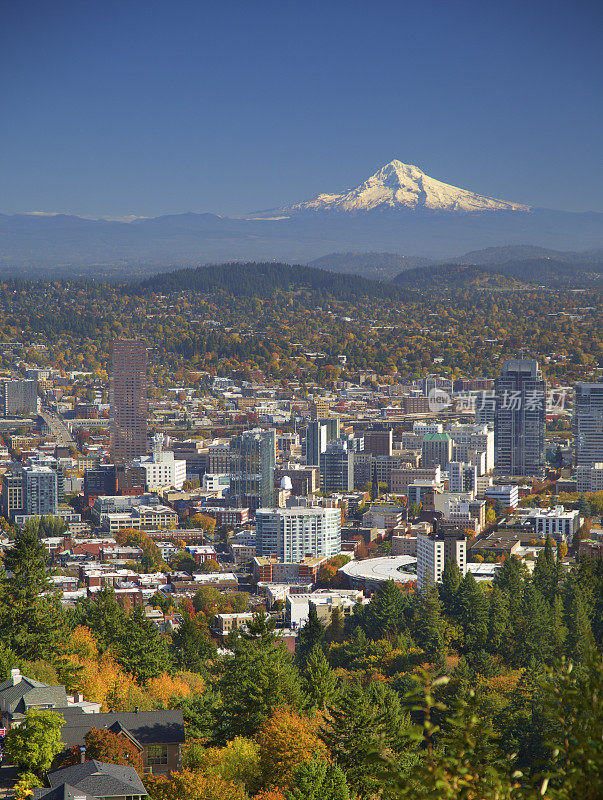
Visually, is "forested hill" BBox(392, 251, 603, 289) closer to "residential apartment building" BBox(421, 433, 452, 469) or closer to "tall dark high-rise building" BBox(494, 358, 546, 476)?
"tall dark high-rise building" BBox(494, 358, 546, 476)

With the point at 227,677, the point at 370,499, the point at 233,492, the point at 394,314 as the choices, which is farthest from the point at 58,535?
the point at 394,314

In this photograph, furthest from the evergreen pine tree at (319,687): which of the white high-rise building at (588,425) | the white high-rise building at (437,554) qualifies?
the white high-rise building at (588,425)

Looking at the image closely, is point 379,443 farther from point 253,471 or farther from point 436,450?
point 253,471

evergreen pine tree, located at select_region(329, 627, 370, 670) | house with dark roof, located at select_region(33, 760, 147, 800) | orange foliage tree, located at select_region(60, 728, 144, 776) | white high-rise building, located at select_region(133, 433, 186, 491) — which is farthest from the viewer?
white high-rise building, located at select_region(133, 433, 186, 491)

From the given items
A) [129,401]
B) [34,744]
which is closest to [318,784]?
[34,744]

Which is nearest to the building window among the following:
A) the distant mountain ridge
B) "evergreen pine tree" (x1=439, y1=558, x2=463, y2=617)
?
"evergreen pine tree" (x1=439, y1=558, x2=463, y2=617)
